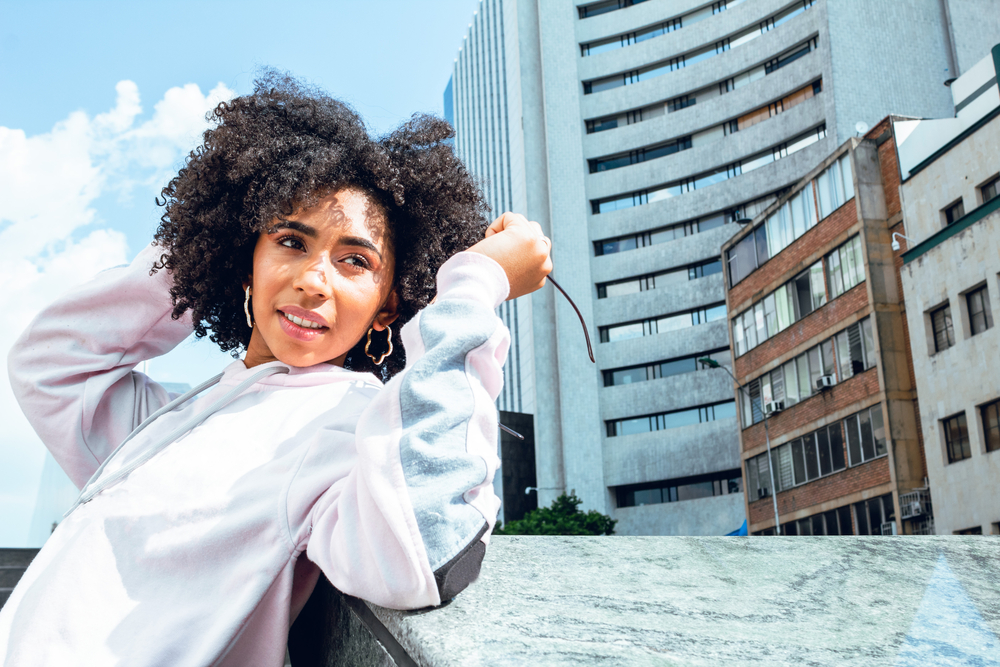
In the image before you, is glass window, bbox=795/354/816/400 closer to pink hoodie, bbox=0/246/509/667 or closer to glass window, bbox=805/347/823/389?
glass window, bbox=805/347/823/389

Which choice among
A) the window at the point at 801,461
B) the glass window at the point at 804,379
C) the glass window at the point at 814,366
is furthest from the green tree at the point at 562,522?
the glass window at the point at 814,366

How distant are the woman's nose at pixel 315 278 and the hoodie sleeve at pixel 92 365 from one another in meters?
0.68

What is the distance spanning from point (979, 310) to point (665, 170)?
25960 mm

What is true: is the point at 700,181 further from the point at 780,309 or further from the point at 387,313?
the point at 387,313

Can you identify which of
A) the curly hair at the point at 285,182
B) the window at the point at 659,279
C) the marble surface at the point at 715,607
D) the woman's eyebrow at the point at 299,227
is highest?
the window at the point at 659,279

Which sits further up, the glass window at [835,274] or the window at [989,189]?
the window at [989,189]

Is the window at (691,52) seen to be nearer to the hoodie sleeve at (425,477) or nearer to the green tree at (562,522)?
the green tree at (562,522)

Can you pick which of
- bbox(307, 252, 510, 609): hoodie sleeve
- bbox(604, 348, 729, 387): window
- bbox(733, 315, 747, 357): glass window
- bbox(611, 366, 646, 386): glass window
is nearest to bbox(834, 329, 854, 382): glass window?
bbox(733, 315, 747, 357): glass window

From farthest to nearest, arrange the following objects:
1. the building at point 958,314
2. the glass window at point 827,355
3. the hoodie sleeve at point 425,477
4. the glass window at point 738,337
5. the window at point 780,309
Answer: the glass window at point 738,337, the window at point 780,309, the glass window at point 827,355, the building at point 958,314, the hoodie sleeve at point 425,477

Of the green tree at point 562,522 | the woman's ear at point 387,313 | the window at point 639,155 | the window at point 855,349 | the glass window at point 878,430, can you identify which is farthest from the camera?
the window at point 639,155

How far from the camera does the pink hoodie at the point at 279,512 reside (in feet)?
4.02

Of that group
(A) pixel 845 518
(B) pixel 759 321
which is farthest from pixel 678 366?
(A) pixel 845 518

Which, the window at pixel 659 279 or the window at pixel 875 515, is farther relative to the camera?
the window at pixel 659 279

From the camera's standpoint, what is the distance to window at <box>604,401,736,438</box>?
4115cm
